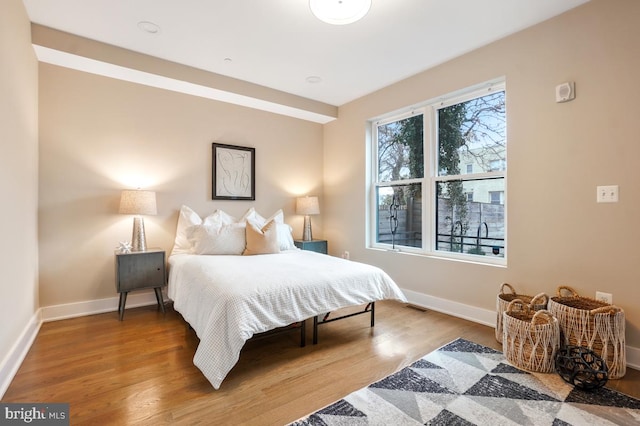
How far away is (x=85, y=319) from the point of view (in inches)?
119

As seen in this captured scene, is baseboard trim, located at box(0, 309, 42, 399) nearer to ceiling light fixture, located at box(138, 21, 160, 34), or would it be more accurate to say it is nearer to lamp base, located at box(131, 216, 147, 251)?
lamp base, located at box(131, 216, 147, 251)

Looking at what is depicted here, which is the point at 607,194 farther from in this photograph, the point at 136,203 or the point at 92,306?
the point at 92,306

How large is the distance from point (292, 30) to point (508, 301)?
294 centimetres

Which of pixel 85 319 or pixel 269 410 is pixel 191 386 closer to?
pixel 269 410

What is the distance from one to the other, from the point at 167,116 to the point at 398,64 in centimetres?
268

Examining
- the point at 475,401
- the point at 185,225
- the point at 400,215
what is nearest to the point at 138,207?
the point at 185,225

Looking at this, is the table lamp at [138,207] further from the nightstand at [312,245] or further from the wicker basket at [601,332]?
the wicker basket at [601,332]

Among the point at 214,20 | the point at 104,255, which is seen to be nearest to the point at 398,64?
the point at 214,20

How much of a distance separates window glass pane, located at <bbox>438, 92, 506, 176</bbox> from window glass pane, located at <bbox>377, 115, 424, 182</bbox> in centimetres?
27

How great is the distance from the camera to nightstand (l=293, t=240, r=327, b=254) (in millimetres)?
4215

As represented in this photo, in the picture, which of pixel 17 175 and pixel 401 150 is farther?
pixel 401 150

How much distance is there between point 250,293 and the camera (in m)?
2.04

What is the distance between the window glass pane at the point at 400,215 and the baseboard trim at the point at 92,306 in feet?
9.58


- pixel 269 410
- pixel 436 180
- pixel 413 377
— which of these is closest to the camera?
pixel 269 410
